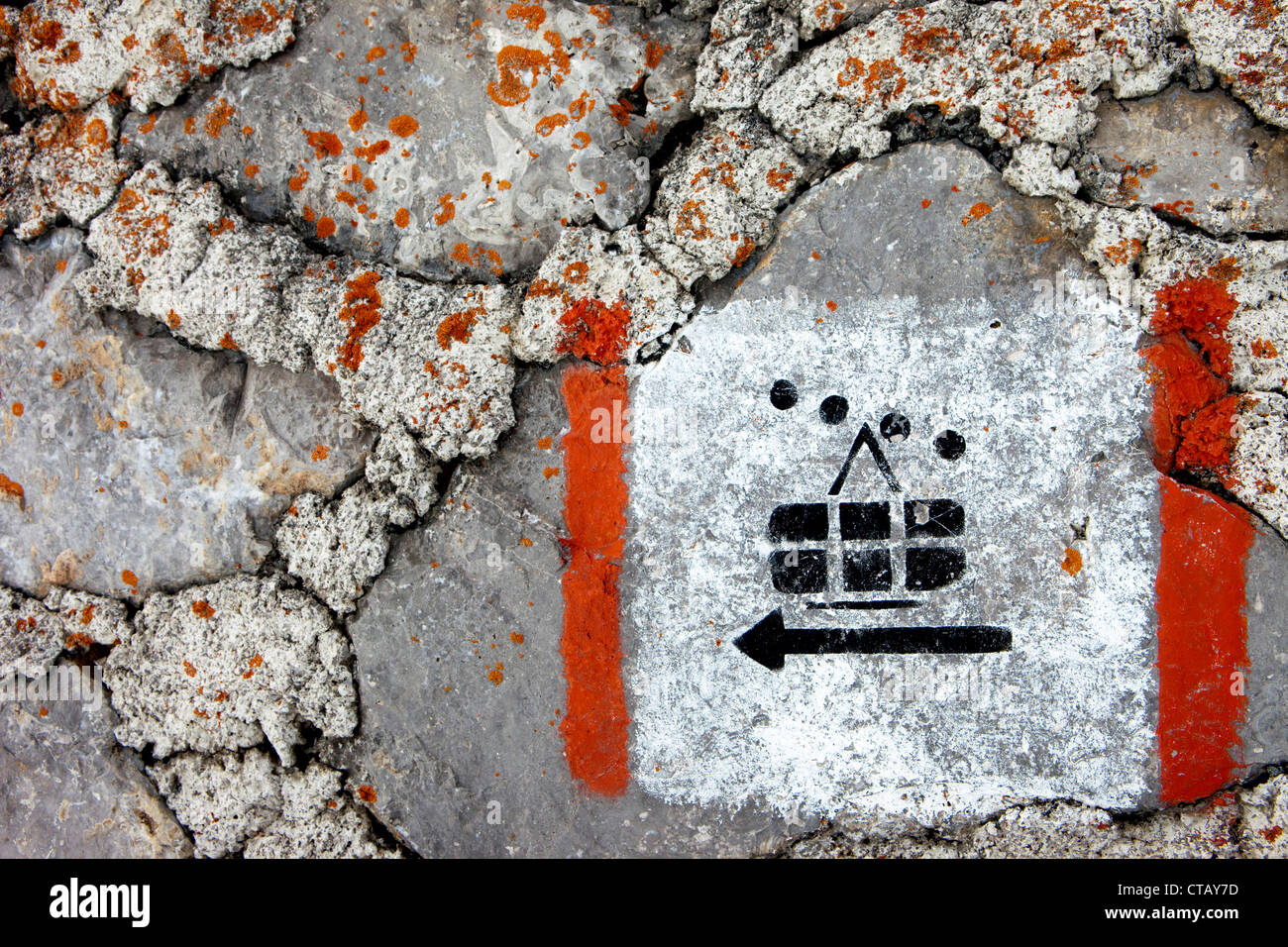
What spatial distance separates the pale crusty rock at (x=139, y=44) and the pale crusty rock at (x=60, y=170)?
0.07m

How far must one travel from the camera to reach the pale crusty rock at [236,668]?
1.90m

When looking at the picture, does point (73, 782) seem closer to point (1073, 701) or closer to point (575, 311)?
point (575, 311)

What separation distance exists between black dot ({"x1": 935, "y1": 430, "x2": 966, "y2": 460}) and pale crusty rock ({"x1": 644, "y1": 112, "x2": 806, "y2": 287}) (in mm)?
609

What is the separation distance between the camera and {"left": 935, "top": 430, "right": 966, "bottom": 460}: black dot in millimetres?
1766

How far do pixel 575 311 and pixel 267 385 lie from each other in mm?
824

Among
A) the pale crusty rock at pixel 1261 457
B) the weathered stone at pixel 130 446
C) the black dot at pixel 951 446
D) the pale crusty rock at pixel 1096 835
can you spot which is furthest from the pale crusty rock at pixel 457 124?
the pale crusty rock at pixel 1096 835

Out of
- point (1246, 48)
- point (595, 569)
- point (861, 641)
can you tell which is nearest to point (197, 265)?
point (595, 569)

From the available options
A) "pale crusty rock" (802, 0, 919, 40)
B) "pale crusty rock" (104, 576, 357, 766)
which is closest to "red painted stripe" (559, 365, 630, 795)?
"pale crusty rock" (104, 576, 357, 766)

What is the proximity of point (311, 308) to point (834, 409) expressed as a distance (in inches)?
49.6

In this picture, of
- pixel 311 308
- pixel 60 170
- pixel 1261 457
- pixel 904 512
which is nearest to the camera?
pixel 1261 457

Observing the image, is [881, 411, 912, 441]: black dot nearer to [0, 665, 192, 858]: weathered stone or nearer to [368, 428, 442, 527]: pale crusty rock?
[368, 428, 442, 527]: pale crusty rock

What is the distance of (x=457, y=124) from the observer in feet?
6.30

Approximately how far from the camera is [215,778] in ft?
6.42

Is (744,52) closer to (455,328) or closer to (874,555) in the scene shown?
(455,328)
